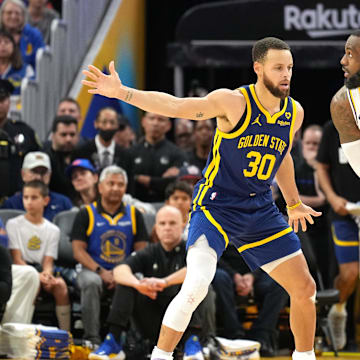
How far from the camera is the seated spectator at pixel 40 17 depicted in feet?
39.1

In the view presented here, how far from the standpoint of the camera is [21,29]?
1107 cm

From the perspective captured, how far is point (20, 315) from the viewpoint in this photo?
7797 millimetres

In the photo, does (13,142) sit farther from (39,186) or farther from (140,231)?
(140,231)

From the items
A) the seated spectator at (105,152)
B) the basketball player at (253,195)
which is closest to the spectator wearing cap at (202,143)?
the seated spectator at (105,152)

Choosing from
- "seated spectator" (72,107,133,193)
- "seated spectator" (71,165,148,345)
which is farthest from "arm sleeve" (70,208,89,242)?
A: "seated spectator" (72,107,133,193)

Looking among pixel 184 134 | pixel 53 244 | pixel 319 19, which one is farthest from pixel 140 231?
pixel 319 19

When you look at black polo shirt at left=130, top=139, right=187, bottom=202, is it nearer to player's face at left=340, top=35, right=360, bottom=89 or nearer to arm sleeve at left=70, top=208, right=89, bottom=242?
arm sleeve at left=70, top=208, right=89, bottom=242

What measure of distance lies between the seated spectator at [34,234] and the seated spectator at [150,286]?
2.13 feet

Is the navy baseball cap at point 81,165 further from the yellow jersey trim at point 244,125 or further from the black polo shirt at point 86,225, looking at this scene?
the yellow jersey trim at point 244,125

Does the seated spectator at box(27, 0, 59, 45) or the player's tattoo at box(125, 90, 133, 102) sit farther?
the seated spectator at box(27, 0, 59, 45)

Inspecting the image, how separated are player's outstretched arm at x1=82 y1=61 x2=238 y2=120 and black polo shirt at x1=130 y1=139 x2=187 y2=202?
4.07 metres

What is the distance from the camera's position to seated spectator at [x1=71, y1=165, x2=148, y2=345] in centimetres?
832

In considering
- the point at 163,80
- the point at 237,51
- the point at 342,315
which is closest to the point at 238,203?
the point at 342,315

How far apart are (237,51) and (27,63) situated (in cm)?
265
